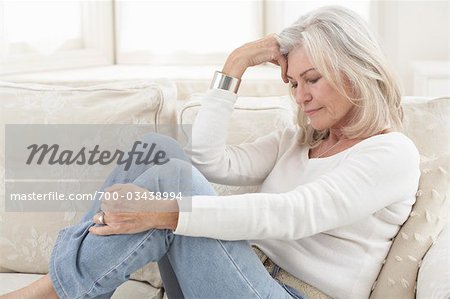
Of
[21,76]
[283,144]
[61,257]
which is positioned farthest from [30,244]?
[21,76]

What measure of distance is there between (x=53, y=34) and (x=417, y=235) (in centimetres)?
200

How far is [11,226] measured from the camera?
211cm

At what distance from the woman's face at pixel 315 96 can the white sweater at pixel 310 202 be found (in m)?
0.09

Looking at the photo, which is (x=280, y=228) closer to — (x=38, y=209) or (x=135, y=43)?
(x=38, y=209)

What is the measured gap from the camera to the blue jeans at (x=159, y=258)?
154cm

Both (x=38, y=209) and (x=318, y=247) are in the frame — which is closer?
(x=318, y=247)

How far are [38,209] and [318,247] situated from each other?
0.82 meters

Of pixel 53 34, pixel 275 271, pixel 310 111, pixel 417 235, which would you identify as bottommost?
pixel 275 271

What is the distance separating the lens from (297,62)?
5.79 feet

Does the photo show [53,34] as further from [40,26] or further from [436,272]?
[436,272]

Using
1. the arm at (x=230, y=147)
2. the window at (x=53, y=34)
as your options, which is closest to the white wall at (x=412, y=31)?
the window at (x=53, y=34)

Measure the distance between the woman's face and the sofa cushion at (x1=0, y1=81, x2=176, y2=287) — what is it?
479mm

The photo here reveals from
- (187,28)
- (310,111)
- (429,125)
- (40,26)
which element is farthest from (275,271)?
(40,26)

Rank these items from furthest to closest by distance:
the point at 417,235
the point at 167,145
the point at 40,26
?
the point at 40,26 < the point at 167,145 < the point at 417,235
